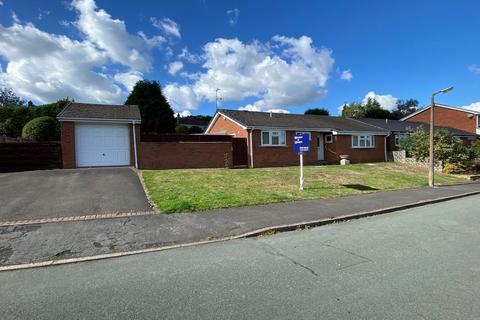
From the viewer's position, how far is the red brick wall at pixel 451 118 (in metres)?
39.1

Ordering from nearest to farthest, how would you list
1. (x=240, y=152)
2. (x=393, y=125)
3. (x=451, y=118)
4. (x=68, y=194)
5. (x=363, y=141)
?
1. (x=68, y=194)
2. (x=240, y=152)
3. (x=363, y=141)
4. (x=393, y=125)
5. (x=451, y=118)

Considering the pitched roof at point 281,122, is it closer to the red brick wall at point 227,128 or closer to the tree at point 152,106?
the red brick wall at point 227,128

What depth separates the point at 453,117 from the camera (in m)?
40.8

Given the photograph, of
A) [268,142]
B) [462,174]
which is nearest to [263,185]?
[268,142]

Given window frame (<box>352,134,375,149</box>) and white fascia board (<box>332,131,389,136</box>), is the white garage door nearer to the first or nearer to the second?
white fascia board (<box>332,131,389,136</box>)

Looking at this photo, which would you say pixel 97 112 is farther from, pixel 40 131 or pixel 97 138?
pixel 40 131

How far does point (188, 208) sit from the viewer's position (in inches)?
321

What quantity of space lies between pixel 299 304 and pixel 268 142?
17.9m

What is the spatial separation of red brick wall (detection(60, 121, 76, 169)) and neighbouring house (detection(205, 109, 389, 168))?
10383 mm

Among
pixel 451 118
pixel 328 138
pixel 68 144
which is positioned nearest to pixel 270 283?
pixel 68 144

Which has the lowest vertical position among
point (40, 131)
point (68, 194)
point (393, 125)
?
point (68, 194)

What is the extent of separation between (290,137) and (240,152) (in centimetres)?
418

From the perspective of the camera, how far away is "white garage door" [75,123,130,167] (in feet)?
52.0

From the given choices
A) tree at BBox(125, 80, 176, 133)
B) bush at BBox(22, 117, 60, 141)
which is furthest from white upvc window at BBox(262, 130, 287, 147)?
bush at BBox(22, 117, 60, 141)
